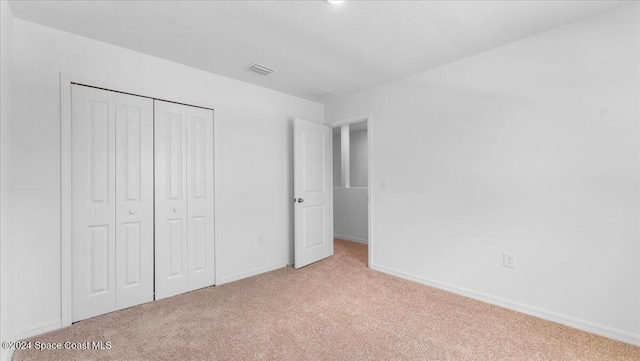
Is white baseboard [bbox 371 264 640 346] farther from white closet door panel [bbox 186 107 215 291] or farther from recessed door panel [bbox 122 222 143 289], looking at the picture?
recessed door panel [bbox 122 222 143 289]

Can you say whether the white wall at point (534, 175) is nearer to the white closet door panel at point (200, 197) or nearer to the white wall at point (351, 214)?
the white wall at point (351, 214)

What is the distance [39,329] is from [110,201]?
103 cm

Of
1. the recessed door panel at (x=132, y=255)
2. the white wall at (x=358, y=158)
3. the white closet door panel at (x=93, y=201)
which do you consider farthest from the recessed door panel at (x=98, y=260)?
the white wall at (x=358, y=158)

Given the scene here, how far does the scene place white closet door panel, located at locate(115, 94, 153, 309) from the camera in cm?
238

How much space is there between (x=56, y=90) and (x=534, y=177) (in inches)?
157

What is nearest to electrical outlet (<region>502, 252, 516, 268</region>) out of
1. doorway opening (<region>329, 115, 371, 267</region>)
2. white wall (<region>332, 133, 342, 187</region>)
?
doorway opening (<region>329, 115, 371, 267</region>)

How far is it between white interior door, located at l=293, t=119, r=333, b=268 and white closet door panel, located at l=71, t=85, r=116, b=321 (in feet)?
6.27

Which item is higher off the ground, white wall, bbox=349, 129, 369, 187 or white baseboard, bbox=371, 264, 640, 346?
white wall, bbox=349, 129, 369, 187

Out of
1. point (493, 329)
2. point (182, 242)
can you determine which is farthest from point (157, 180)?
point (493, 329)

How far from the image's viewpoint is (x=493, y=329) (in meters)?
2.05

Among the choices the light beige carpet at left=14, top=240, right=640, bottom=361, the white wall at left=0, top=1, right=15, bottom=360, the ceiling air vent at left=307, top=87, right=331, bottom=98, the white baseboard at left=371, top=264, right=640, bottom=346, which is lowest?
the light beige carpet at left=14, top=240, right=640, bottom=361

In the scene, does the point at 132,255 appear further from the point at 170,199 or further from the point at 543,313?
the point at 543,313

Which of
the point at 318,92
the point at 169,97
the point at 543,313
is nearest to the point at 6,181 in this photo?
the point at 169,97

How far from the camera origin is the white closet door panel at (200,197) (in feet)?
9.21
